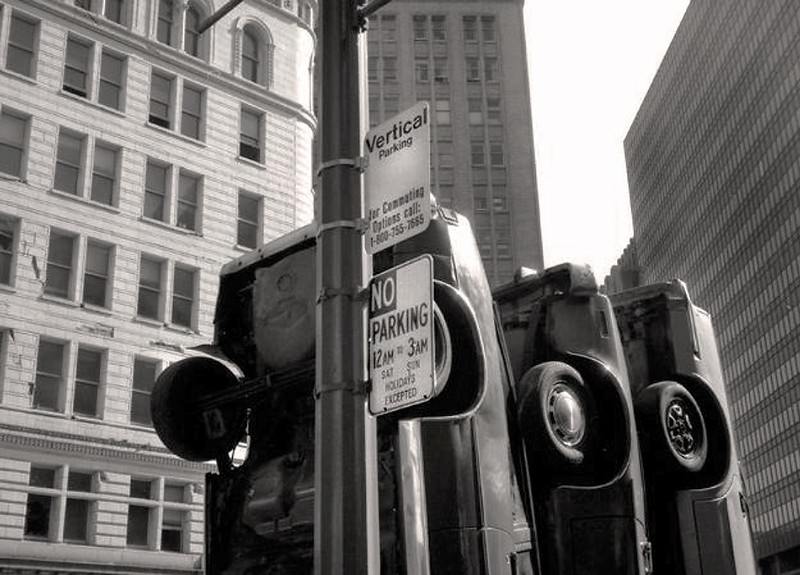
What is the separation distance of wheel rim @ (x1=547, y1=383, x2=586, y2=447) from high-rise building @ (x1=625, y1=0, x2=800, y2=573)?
7847cm

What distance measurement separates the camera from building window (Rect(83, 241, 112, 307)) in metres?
28.9

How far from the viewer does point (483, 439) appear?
559 centimetres

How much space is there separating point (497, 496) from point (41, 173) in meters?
25.9

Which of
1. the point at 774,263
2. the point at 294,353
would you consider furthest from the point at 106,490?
the point at 774,263

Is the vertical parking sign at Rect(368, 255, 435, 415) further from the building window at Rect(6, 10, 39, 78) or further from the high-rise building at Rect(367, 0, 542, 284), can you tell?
the high-rise building at Rect(367, 0, 542, 284)

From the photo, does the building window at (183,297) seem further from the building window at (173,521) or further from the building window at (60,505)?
the building window at (60,505)

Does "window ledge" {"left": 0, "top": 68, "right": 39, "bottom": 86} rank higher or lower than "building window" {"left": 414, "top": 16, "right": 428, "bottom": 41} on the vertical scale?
lower

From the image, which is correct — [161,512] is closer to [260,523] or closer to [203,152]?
[203,152]

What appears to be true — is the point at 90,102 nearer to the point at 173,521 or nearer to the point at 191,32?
the point at 191,32

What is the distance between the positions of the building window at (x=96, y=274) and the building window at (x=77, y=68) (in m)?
4.78

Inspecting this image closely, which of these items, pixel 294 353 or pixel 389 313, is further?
pixel 294 353

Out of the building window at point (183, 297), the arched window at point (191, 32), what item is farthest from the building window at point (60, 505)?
the arched window at point (191, 32)

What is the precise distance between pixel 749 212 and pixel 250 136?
209 ft

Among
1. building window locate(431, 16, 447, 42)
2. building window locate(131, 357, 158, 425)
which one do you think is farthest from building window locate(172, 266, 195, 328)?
building window locate(431, 16, 447, 42)
